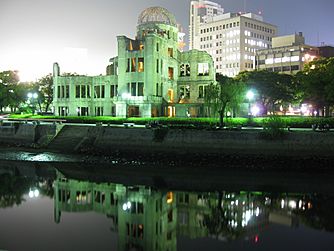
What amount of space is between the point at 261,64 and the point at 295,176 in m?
137

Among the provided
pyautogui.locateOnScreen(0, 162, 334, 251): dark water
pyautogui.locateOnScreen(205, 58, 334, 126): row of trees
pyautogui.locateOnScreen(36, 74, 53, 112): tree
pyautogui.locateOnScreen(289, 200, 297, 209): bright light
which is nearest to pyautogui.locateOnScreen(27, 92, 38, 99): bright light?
pyautogui.locateOnScreen(36, 74, 53, 112): tree

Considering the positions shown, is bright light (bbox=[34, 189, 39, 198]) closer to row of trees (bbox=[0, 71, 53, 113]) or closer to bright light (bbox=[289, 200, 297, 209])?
bright light (bbox=[289, 200, 297, 209])

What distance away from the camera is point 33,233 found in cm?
2467

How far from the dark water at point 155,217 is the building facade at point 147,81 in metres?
35.0

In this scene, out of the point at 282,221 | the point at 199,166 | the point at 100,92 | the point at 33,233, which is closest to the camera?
the point at 33,233

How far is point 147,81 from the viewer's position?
72500mm

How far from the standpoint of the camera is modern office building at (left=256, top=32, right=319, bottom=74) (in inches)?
6211

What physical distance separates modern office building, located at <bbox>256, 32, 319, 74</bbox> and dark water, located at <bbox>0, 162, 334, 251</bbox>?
428ft

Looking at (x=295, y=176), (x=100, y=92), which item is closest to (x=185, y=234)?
(x=295, y=176)

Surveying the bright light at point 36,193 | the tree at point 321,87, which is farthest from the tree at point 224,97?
the bright light at point 36,193

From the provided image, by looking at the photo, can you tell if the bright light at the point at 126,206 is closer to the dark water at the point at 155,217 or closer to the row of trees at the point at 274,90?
the dark water at the point at 155,217

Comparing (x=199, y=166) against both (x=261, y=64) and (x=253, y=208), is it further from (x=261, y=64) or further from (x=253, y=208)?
(x=261, y=64)

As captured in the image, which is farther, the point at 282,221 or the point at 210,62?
the point at 210,62

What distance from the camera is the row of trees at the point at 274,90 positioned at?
57.6 meters
